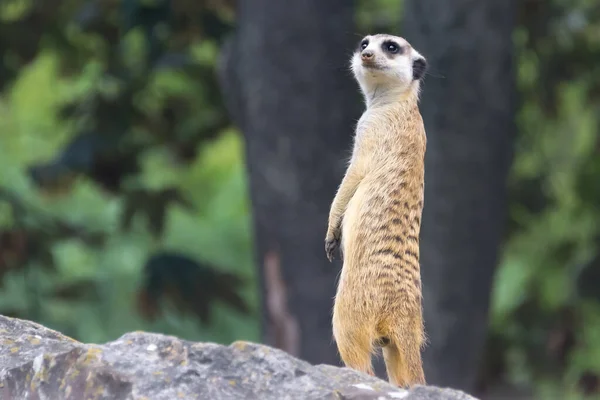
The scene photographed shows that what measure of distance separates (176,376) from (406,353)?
0.72 metres

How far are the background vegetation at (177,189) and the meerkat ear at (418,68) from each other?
2490mm

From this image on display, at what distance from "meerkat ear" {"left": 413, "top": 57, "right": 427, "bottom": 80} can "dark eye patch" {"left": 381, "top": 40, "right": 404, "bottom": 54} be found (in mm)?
105

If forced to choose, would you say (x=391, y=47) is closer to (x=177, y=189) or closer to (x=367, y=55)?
(x=367, y=55)

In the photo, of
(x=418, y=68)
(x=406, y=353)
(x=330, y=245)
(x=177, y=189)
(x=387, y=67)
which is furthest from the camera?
(x=177, y=189)

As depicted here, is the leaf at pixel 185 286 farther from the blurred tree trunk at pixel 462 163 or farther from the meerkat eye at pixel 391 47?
the meerkat eye at pixel 391 47

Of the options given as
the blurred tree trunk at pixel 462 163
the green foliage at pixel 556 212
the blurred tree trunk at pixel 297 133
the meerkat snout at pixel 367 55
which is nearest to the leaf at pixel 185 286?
the blurred tree trunk at pixel 297 133

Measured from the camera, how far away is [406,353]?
2914 millimetres

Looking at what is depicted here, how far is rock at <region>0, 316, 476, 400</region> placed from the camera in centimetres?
245

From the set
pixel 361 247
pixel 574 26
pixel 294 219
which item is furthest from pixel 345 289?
pixel 574 26

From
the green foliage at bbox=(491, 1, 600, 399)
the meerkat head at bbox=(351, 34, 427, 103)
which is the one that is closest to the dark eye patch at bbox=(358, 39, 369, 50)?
the meerkat head at bbox=(351, 34, 427, 103)

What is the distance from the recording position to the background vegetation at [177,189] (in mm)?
6277

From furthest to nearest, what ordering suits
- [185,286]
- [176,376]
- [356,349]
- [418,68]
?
[185,286]
[418,68]
[356,349]
[176,376]

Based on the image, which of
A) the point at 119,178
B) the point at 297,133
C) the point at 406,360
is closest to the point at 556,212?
the point at 297,133

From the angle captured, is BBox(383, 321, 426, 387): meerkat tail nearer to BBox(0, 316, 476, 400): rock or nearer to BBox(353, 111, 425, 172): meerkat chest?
BBox(0, 316, 476, 400): rock
